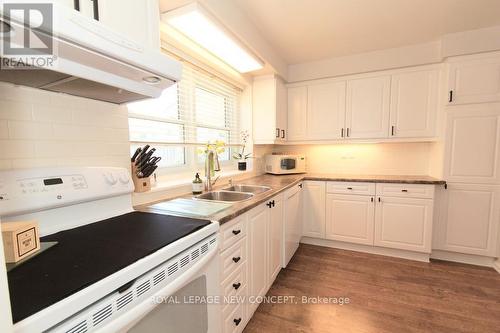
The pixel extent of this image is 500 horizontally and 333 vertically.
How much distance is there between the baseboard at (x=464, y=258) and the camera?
2361 millimetres

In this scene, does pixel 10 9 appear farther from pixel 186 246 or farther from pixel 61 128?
pixel 186 246

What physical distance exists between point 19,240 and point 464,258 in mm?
3550

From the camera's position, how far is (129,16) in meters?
1.02

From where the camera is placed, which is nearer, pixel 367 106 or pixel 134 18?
pixel 134 18

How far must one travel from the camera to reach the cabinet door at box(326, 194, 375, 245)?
104 inches

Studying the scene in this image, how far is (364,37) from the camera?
7.82 ft

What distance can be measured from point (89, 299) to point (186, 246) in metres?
0.36

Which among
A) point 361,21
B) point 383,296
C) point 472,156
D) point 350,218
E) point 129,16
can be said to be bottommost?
point 383,296

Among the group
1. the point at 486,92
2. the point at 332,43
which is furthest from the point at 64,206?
the point at 486,92

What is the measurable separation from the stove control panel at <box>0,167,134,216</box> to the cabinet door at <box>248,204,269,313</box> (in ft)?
2.71

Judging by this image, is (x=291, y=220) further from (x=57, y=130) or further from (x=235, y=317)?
(x=57, y=130)

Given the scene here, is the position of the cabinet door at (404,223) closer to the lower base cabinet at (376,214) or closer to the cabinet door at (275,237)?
the lower base cabinet at (376,214)

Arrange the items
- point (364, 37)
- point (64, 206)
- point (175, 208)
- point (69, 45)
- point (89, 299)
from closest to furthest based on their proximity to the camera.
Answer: point (89, 299)
point (69, 45)
point (64, 206)
point (175, 208)
point (364, 37)

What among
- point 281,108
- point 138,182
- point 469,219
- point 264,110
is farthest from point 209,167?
point 469,219
